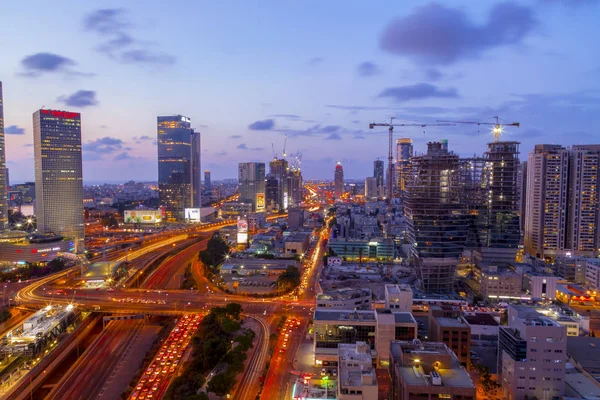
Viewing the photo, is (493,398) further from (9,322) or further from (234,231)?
(234,231)

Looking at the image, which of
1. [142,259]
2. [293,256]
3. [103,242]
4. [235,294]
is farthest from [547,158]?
[103,242]

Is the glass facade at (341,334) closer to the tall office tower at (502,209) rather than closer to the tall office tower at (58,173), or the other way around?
the tall office tower at (502,209)

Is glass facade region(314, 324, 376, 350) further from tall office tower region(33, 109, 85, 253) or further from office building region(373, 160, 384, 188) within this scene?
office building region(373, 160, 384, 188)

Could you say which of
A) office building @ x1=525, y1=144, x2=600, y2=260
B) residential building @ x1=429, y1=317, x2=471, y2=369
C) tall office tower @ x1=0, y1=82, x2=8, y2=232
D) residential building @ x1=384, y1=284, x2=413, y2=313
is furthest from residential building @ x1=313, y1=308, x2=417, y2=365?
tall office tower @ x1=0, y1=82, x2=8, y2=232

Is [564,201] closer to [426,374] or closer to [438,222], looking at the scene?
[438,222]

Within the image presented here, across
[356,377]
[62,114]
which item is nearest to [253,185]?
[62,114]

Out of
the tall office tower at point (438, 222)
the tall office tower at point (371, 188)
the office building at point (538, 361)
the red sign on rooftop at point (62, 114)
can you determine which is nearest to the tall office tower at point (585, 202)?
the tall office tower at point (438, 222)
